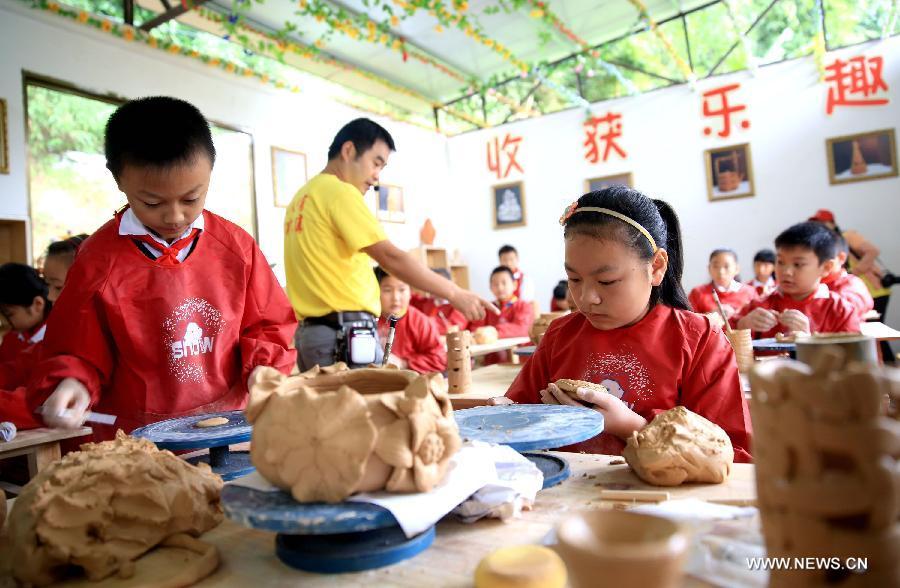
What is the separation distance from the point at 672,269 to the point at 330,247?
1.65 meters

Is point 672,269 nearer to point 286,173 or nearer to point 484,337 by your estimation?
point 484,337

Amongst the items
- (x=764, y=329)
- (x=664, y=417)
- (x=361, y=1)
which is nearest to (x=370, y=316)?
(x=664, y=417)

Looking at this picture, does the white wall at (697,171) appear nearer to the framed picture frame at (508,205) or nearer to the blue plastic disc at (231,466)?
the framed picture frame at (508,205)

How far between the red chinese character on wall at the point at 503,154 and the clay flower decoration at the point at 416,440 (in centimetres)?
904

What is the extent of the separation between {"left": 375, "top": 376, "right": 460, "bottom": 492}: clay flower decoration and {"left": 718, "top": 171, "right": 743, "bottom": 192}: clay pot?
323 inches

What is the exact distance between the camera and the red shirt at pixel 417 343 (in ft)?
15.3

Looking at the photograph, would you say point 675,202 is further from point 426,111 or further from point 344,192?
point 344,192

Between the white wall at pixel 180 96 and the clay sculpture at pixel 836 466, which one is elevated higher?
the white wall at pixel 180 96

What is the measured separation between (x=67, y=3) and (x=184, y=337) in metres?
4.85

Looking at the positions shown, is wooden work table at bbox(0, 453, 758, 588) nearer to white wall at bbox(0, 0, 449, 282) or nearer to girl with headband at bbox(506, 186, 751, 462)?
girl with headband at bbox(506, 186, 751, 462)

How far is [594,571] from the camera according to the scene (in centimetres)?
55

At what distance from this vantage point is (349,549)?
0.79 m

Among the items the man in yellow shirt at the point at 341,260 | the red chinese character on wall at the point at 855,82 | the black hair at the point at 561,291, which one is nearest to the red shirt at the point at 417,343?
the man in yellow shirt at the point at 341,260

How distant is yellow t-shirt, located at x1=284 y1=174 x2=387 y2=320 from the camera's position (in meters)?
2.84
